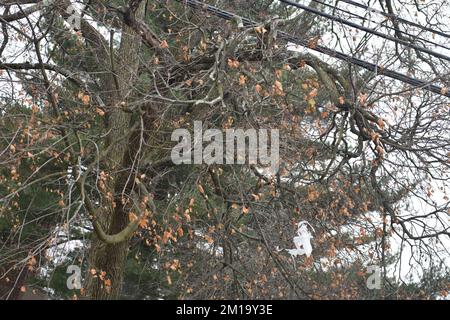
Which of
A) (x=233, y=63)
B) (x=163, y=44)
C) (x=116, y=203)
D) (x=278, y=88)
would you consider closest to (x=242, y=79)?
(x=233, y=63)

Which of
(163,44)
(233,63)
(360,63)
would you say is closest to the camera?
(233,63)

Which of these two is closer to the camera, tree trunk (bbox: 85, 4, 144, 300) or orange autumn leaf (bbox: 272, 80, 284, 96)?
orange autumn leaf (bbox: 272, 80, 284, 96)

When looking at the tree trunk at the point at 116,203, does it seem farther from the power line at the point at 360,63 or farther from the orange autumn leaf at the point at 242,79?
the orange autumn leaf at the point at 242,79

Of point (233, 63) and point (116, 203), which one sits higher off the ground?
point (233, 63)

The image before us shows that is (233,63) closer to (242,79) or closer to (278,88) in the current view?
(242,79)

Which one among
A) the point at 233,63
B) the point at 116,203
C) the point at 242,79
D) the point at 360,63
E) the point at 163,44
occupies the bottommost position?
the point at 116,203

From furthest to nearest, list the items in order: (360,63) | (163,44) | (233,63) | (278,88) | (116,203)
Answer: (116,203) → (163,44) → (360,63) → (233,63) → (278,88)

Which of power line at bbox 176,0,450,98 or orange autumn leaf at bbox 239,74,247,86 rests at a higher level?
power line at bbox 176,0,450,98

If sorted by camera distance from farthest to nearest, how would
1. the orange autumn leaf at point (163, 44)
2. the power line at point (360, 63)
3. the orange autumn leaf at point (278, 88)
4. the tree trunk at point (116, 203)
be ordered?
the tree trunk at point (116, 203) < the orange autumn leaf at point (163, 44) < the power line at point (360, 63) < the orange autumn leaf at point (278, 88)

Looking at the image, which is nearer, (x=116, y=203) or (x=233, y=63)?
(x=233, y=63)

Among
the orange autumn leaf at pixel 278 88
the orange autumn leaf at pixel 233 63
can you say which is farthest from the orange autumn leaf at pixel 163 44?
the orange autumn leaf at pixel 278 88

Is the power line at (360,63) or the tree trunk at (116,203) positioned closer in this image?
the power line at (360,63)

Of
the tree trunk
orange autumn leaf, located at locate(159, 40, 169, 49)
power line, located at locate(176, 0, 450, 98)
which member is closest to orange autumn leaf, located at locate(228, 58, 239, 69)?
power line, located at locate(176, 0, 450, 98)

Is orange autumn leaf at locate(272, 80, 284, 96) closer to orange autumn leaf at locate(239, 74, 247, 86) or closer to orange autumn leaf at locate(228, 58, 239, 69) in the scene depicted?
orange autumn leaf at locate(239, 74, 247, 86)
